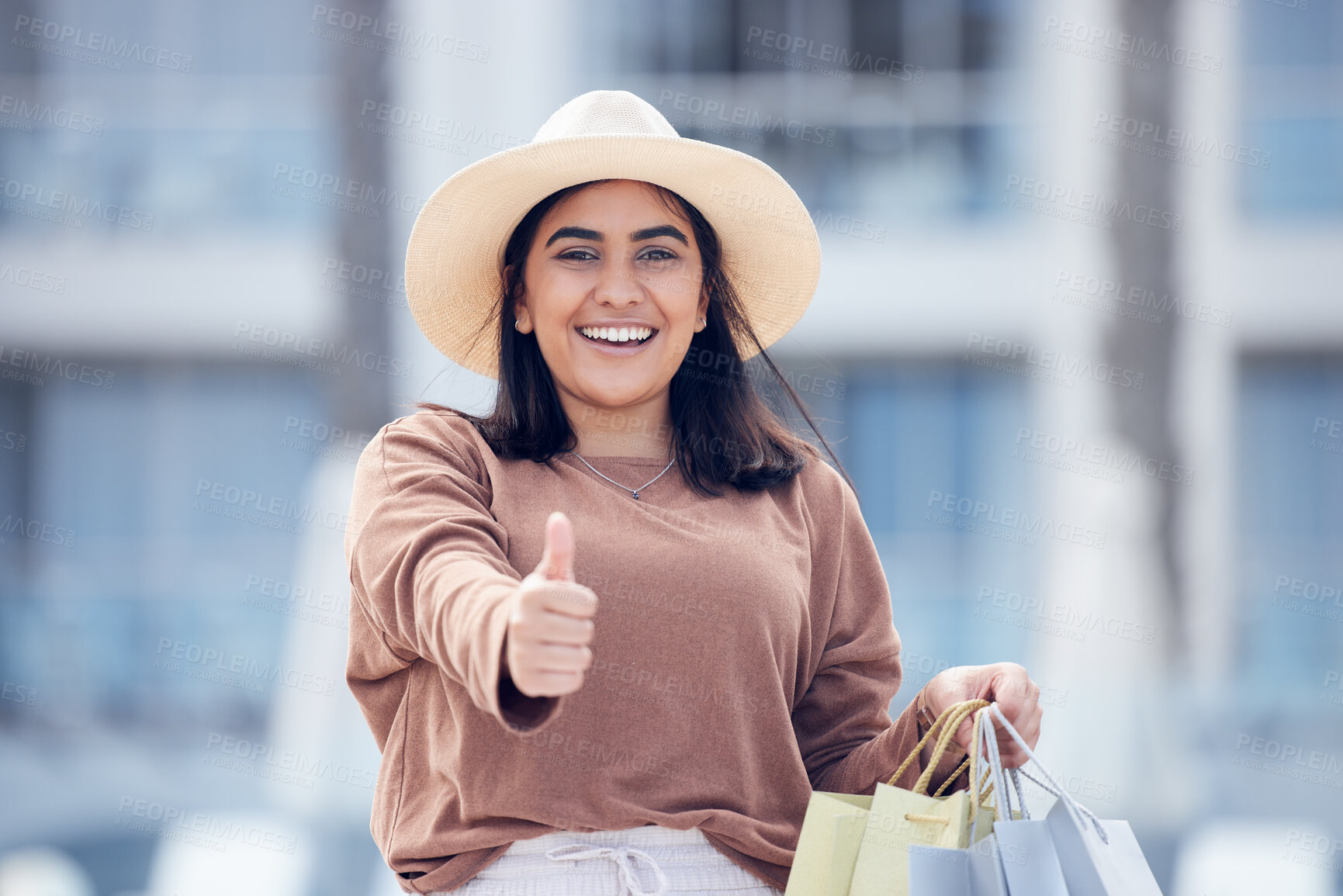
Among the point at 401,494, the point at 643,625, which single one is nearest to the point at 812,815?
the point at 643,625

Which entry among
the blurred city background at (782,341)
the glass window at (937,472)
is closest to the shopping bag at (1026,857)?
the blurred city background at (782,341)

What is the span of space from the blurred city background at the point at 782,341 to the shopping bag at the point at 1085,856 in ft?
21.9

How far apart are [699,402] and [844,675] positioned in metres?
0.49

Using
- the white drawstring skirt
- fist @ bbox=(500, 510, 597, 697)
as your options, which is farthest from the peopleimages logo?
fist @ bbox=(500, 510, 597, 697)

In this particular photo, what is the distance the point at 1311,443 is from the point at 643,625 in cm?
973

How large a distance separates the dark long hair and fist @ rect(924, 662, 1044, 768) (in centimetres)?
40

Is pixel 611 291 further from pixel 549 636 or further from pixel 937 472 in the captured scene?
pixel 937 472

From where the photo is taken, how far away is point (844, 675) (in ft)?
6.94

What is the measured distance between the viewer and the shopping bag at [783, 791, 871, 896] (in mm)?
1761

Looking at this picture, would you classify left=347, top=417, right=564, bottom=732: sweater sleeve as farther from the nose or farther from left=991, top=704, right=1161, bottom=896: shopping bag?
left=991, top=704, right=1161, bottom=896: shopping bag

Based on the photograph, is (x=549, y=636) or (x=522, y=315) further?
(x=522, y=315)

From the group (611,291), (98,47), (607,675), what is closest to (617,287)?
(611,291)

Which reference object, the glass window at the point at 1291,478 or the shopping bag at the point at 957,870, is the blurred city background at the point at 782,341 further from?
the shopping bag at the point at 957,870

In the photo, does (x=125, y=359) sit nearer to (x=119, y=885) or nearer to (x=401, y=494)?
(x=119, y=885)
